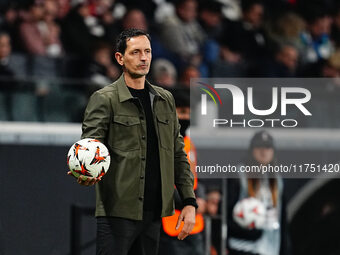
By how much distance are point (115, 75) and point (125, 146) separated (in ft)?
17.4

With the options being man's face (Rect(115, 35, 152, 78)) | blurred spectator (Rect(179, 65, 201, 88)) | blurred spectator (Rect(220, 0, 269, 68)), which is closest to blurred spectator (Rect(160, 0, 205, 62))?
blurred spectator (Rect(220, 0, 269, 68))

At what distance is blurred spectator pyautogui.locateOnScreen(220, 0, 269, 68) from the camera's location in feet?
41.5

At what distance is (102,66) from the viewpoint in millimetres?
10320

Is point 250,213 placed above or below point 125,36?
below

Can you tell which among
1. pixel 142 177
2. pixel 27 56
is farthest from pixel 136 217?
pixel 27 56

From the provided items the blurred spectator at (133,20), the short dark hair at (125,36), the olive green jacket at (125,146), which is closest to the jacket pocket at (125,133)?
the olive green jacket at (125,146)

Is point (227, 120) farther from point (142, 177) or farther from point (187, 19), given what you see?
point (187, 19)

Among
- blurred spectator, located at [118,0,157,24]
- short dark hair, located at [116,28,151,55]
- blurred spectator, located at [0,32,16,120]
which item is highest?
blurred spectator, located at [118,0,157,24]

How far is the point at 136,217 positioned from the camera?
184 inches

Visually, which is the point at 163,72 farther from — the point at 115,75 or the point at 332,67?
the point at 332,67

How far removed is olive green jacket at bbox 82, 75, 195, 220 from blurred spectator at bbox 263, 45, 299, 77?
6.80 m

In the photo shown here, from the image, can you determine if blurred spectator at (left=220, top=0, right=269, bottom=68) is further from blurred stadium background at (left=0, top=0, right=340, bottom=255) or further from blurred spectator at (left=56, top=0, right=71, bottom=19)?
blurred spectator at (left=56, top=0, right=71, bottom=19)

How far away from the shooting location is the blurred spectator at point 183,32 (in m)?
12.0
